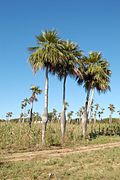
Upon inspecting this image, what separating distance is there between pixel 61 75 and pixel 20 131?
699 centimetres

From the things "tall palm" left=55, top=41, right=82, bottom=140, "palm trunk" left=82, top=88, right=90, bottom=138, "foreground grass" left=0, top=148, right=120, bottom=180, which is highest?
"tall palm" left=55, top=41, right=82, bottom=140

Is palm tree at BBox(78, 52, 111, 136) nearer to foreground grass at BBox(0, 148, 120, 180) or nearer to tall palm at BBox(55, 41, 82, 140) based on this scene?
tall palm at BBox(55, 41, 82, 140)

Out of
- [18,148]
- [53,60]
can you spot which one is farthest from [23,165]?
[53,60]

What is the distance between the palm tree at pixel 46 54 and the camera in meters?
22.3

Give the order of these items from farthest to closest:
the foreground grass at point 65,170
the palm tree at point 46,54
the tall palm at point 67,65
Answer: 1. the tall palm at point 67,65
2. the palm tree at point 46,54
3. the foreground grass at point 65,170

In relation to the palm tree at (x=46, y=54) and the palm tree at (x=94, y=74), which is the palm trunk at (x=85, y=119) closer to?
the palm tree at (x=94, y=74)

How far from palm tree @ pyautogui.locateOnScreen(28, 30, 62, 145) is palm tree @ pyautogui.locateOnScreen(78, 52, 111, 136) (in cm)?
751

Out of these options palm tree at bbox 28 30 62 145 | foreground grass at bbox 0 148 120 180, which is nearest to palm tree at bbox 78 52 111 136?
palm tree at bbox 28 30 62 145

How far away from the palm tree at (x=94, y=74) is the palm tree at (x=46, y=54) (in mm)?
7513

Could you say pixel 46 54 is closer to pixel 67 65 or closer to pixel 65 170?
pixel 67 65

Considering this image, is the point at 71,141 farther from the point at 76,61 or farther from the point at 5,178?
the point at 5,178

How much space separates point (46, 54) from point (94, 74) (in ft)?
30.1

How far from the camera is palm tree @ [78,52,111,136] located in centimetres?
3000

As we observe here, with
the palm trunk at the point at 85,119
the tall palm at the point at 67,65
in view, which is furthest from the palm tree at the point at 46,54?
the palm trunk at the point at 85,119
